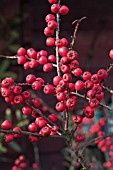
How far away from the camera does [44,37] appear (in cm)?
213

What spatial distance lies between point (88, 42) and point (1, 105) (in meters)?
0.70

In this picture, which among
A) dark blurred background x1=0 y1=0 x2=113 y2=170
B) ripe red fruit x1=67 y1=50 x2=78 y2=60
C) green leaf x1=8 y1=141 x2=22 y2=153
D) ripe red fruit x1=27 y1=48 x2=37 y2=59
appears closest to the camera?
ripe red fruit x1=67 y1=50 x2=78 y2=60

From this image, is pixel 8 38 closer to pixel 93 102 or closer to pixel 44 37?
pixel 44 37

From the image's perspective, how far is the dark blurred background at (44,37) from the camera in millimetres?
2107

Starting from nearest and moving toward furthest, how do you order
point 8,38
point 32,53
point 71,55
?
point 71,55, point 32,53, point 8,38

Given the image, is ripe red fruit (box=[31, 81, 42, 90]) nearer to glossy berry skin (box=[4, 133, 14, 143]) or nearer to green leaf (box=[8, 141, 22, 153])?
glossy berry skin (box=[4, 133, 14, 143])

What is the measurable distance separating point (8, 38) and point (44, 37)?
0.26 metres

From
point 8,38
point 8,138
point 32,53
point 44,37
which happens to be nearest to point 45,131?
point 8,138

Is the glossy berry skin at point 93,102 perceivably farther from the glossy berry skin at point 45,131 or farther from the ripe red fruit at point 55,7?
the ripe red fruit at point 55,7

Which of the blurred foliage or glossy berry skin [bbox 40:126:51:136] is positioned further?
the blurred foliage

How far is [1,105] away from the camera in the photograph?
2.12 metres

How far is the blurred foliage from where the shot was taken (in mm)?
2128

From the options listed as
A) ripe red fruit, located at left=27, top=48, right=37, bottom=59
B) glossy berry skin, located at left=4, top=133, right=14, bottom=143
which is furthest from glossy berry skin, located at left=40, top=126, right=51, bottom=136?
ripe red fruit, located at left=27, top=48, right=37, bottom=59

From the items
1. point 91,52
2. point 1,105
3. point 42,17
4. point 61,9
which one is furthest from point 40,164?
point 61,9
